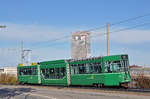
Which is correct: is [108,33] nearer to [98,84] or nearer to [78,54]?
[98,84]

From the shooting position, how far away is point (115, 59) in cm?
2252

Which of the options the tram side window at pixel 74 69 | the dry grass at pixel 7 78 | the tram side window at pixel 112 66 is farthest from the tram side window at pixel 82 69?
the dry grass at pixel 7 78

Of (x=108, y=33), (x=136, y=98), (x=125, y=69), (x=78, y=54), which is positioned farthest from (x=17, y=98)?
(x=78, y=54)

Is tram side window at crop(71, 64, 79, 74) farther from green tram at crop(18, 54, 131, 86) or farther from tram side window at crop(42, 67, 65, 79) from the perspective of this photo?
tram side window at crop(42, 67, 65, 79)

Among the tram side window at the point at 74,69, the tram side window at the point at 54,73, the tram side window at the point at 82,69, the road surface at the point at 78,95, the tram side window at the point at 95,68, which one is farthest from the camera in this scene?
the tram side window at the point at 54,73

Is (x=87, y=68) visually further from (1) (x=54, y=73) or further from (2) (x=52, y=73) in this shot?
(2) (x=52, y=73)

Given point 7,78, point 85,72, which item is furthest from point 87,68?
point 7,78

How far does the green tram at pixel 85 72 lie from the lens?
73.2 ft

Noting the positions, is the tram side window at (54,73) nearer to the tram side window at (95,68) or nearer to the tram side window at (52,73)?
the tram side window at (52,73)

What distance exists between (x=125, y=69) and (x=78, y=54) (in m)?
23.3

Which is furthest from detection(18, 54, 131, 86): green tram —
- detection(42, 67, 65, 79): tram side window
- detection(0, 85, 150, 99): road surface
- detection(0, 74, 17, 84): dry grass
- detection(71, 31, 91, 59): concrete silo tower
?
detection(0, 74, 17, 84): dry grass

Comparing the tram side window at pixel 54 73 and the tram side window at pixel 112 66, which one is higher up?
the tram side window at pixel 112 66

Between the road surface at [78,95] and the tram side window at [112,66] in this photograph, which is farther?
the tram side window at [112,66]

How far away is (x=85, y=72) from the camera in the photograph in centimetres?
2498
